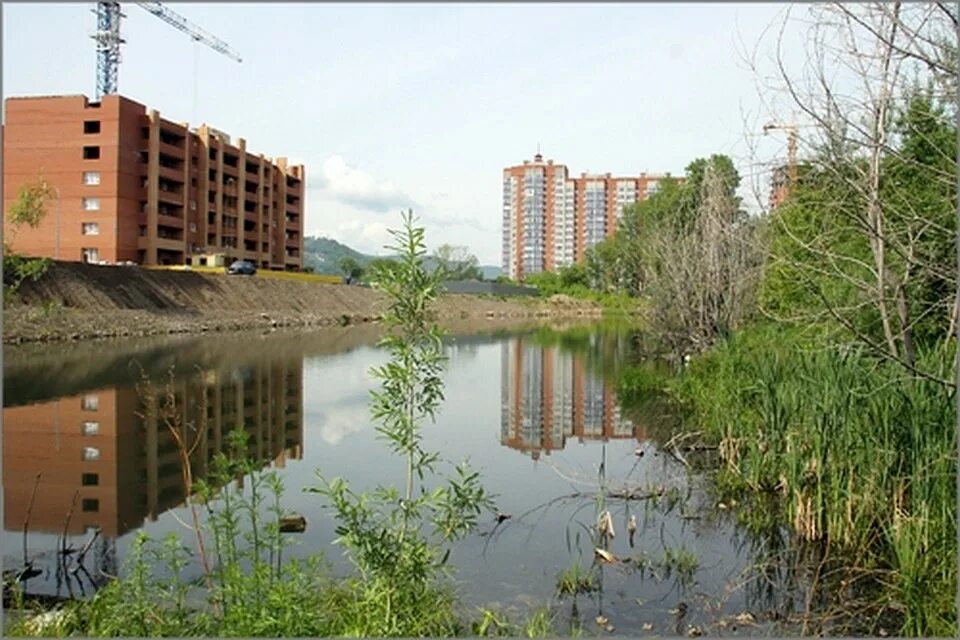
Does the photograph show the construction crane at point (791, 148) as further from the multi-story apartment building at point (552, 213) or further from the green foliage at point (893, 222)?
the multi-story apartment building at point (552, 213)

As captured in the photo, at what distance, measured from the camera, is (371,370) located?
425cm

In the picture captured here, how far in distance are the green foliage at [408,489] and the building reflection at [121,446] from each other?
183 centimetres

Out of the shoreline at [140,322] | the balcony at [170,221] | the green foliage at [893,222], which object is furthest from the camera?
the balcony at [170,221]

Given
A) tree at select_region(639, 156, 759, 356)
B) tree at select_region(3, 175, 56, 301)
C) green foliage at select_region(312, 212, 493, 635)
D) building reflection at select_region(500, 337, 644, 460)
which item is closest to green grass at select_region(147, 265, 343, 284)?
tree at select_region(3, 175, 56, 301)

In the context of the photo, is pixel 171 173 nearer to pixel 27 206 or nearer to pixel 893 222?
pixel 27 206

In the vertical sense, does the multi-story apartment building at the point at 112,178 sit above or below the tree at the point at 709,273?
above

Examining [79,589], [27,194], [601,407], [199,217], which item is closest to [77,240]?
[199,217]

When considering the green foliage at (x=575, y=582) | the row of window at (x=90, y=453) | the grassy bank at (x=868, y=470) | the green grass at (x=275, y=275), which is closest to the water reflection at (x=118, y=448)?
the row of window at (x=90, y=453)

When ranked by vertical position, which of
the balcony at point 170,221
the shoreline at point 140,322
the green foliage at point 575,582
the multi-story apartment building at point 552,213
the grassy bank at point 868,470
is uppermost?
the multi-story apartment building at point 552,213

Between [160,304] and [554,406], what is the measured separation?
72.4 ft

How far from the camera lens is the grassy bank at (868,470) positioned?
495 cm

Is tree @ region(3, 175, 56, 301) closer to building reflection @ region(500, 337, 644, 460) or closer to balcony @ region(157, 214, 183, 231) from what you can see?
building reflection @ region(500, 337, 644, 460)

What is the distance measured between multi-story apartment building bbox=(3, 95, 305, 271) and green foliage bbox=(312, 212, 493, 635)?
1511 inches

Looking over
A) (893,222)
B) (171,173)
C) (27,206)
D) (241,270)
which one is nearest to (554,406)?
(893,222)
